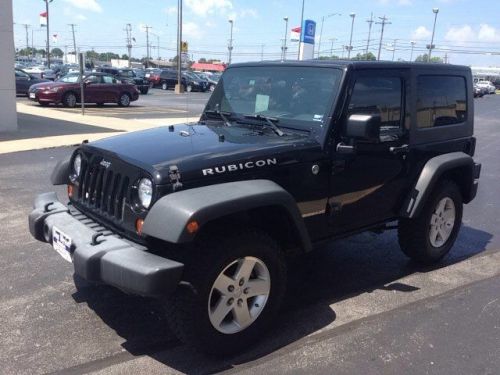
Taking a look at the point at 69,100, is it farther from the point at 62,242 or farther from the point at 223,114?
the point at 62,242

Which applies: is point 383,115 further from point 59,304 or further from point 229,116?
point 59,304

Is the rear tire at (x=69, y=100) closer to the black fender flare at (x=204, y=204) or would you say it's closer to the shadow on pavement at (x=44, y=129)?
the shadow on pavement at (x=44, y=129)

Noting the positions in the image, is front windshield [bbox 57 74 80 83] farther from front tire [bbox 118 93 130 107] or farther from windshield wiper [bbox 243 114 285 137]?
windshield wiper [bbox 243 114 285 137]

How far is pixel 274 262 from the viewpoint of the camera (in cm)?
336

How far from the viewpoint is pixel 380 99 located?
424 cm

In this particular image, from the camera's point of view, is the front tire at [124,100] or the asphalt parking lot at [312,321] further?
the front tire at [124,100]

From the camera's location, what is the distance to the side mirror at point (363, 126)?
3.61 meters

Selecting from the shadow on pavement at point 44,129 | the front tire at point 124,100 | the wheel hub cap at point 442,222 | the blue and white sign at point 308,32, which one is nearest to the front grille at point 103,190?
the wheel hub cap at point 442,222

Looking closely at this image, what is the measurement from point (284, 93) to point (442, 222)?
2105 millimetres

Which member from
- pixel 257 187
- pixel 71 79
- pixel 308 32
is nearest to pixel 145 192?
pixel 257 187

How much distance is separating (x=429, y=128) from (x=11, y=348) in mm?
3771

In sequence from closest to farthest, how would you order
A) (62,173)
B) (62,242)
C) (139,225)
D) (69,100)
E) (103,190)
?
(139,225)
(62,242)
(103,190)
(62,173)
(69,100)

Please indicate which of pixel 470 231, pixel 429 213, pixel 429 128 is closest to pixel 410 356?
pixel 429 213

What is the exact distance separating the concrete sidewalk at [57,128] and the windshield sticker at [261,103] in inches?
308
